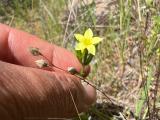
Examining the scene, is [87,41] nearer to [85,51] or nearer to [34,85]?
[85,51]

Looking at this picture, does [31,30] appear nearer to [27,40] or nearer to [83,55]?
[27,40]

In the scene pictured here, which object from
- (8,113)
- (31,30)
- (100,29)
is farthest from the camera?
(31,30)

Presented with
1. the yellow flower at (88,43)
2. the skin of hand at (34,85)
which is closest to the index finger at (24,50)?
the skin of hand at (34,85)

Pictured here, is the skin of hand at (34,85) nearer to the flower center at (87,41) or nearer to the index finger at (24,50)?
the index finger at (24,50)

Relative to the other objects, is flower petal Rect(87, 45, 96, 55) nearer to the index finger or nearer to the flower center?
the flower center

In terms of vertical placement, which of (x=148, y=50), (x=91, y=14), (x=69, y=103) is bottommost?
(x=69, y=103)

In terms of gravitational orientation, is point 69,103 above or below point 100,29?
below

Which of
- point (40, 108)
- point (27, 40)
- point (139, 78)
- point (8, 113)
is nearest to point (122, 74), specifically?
point (139, 78)

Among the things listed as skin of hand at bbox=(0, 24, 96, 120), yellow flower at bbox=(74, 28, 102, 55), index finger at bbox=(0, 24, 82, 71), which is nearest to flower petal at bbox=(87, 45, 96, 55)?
yellow flower at bbox=(74, 28, 102, 55)

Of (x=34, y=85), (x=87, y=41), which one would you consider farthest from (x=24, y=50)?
(x=34, y=85)
